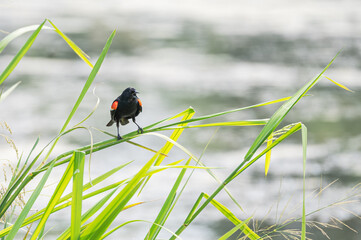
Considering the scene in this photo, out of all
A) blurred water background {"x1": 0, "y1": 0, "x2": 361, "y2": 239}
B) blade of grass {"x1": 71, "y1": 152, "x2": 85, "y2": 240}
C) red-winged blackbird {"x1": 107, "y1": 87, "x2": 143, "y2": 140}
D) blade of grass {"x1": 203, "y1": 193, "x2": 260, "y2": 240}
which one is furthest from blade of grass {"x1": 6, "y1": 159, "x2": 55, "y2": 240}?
blurred water background {"x1": 0, "y1": 0, "x2": 361, "y2": 239}

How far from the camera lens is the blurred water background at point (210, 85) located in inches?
151

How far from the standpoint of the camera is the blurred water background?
→ 383 centimetres

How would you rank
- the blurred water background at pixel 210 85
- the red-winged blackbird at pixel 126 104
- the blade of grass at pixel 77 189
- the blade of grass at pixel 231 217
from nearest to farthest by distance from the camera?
the blade of grass at pixel 77 189 < the blade of grass at pixel 231 217 < the red-winged blackbird at pixel 126 104 < the blurred water background at pixel 210 85

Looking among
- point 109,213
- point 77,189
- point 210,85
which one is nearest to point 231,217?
point 109,213

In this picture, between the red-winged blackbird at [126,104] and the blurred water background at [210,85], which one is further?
the blurred water background at [210,85]

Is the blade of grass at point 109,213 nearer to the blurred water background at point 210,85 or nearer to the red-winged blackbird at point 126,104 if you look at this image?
the red-winged blackbird at point 126,104

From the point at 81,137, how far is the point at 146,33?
14.3ft

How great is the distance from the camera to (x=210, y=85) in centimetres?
626

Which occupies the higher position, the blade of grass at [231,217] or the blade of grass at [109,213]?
the blade of grass at [231,217]

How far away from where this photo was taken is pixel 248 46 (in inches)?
315

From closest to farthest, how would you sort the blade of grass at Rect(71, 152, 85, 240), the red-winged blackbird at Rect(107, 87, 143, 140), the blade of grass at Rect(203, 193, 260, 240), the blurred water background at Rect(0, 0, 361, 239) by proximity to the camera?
the blade of grass at Rect(71, 152, 85, 240) < the blade of grass at Rect(203, 193, 260, 240) < the red-winged blackbird at Rect(107, 87, 143, 140) < the blurred water background at Rect(0, 0, 361, 239)

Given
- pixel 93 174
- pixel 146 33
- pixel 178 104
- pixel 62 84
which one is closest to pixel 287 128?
pixel 93 174

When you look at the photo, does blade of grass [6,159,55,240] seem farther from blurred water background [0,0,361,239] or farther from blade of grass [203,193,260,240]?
blurred water background [0,0,361,239]

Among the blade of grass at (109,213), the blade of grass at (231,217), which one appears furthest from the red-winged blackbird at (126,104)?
the blade of grass at (109,213)
